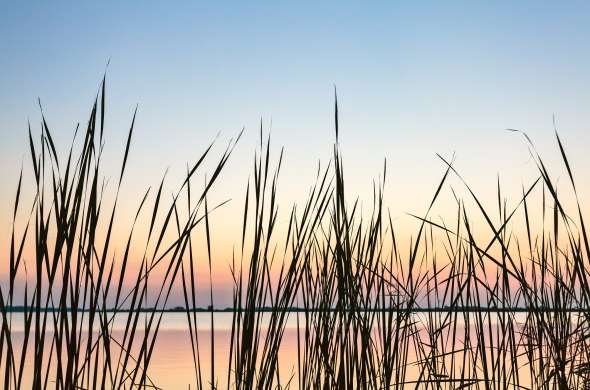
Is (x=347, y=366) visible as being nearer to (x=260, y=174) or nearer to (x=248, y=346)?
(x=248, y=346)

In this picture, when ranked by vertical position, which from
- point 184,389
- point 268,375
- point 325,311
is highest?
point 325,311

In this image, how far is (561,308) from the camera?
2.71 metres

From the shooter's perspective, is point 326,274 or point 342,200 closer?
point 342,200

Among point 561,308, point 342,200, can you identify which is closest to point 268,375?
point 342,200

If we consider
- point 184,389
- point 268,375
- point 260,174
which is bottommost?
point 184,389

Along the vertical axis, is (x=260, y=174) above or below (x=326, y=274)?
above

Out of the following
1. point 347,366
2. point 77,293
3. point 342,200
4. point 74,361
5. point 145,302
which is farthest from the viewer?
point 347,366

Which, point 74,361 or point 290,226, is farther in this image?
point 290,226

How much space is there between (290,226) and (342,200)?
204 millimetres

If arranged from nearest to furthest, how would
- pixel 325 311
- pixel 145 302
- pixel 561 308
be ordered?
pixel 145 302 → pixel 325 311 → pixel 561 308

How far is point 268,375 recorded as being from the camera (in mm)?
2047

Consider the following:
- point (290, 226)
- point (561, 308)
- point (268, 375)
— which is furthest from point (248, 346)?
point (561, 308)

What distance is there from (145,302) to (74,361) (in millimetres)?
274

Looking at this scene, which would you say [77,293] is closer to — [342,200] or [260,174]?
[260,174]
